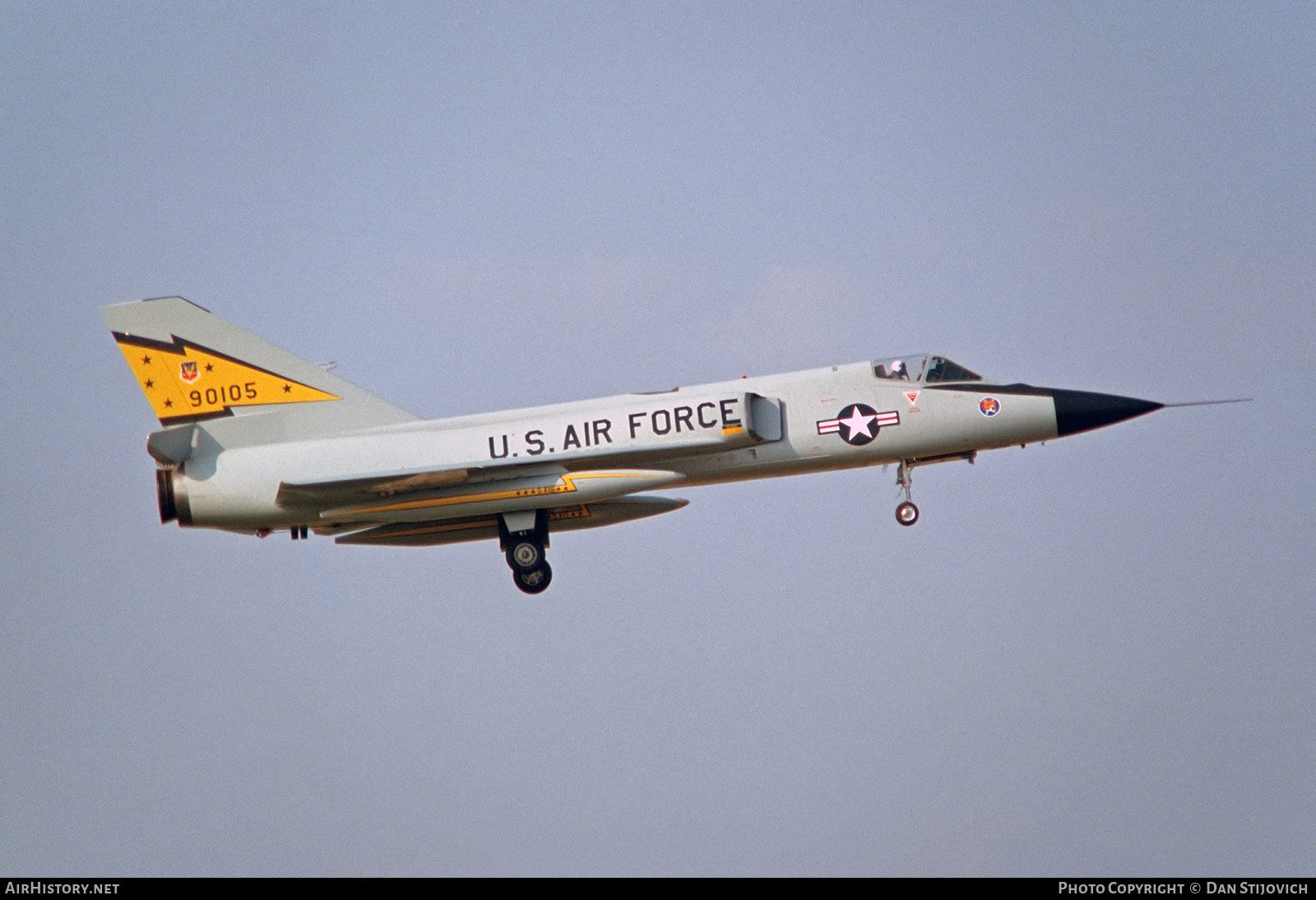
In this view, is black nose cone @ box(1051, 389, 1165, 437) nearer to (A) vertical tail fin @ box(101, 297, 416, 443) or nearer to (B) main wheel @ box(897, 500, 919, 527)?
(B) main wheel @ box(897, 500, 919, 527)

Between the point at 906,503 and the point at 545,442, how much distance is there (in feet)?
17.6

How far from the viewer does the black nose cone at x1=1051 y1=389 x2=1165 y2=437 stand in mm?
19594

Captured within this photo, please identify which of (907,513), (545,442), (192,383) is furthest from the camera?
(192,383)

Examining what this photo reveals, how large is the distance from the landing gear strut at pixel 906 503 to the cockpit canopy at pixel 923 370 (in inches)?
49.1

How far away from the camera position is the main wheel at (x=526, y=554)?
19922mm

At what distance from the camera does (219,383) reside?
2020 centimetres

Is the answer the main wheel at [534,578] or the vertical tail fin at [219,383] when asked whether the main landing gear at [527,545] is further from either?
the vertical tail fin at [219,383]

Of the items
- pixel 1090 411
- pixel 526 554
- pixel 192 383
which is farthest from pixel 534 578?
pixel 1090 411

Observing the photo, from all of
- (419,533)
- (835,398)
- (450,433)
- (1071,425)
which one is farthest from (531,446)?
(1071,425)

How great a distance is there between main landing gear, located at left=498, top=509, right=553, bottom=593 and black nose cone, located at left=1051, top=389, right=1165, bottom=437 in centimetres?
771

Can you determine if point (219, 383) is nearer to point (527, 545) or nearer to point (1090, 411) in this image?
point (527, 545)

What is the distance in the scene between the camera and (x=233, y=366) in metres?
20.3

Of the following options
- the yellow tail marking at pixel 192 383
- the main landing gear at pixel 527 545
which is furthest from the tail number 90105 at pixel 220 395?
the main landing gear at pixel 527 545
